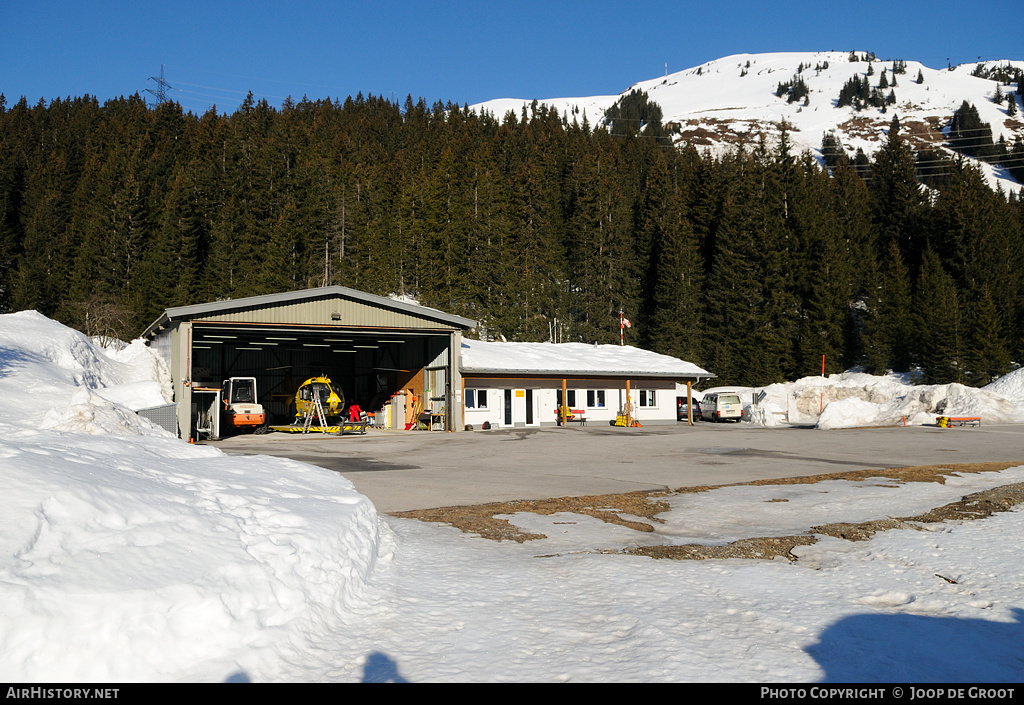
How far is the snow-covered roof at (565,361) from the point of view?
3518cm

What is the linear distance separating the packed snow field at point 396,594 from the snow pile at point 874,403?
2761cm

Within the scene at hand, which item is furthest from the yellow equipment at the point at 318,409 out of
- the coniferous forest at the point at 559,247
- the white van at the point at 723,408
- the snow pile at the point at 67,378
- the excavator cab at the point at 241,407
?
the coniferous forest at the point at 559,247

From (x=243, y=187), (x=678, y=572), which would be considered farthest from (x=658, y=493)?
(x=243, y=187)

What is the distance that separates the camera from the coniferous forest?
55.7m

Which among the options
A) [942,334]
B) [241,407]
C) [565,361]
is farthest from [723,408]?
[241,407]

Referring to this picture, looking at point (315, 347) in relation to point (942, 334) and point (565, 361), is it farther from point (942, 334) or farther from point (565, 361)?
point (942, 334)

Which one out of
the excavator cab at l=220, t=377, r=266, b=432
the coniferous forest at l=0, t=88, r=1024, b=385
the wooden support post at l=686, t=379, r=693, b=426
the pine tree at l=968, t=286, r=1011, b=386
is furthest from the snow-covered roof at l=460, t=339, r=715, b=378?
the pine tree at l=968, t=286, r=1011, b=386

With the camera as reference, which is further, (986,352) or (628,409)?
(986,352)

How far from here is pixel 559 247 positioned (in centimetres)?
→ 6844

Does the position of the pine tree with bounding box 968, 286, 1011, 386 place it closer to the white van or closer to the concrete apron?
the white van

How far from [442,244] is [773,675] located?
194 feet

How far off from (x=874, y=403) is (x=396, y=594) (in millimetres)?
42441

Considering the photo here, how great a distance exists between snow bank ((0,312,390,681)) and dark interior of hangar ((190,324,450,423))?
975 inches

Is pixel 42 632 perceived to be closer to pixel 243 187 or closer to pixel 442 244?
pixel 442 244
